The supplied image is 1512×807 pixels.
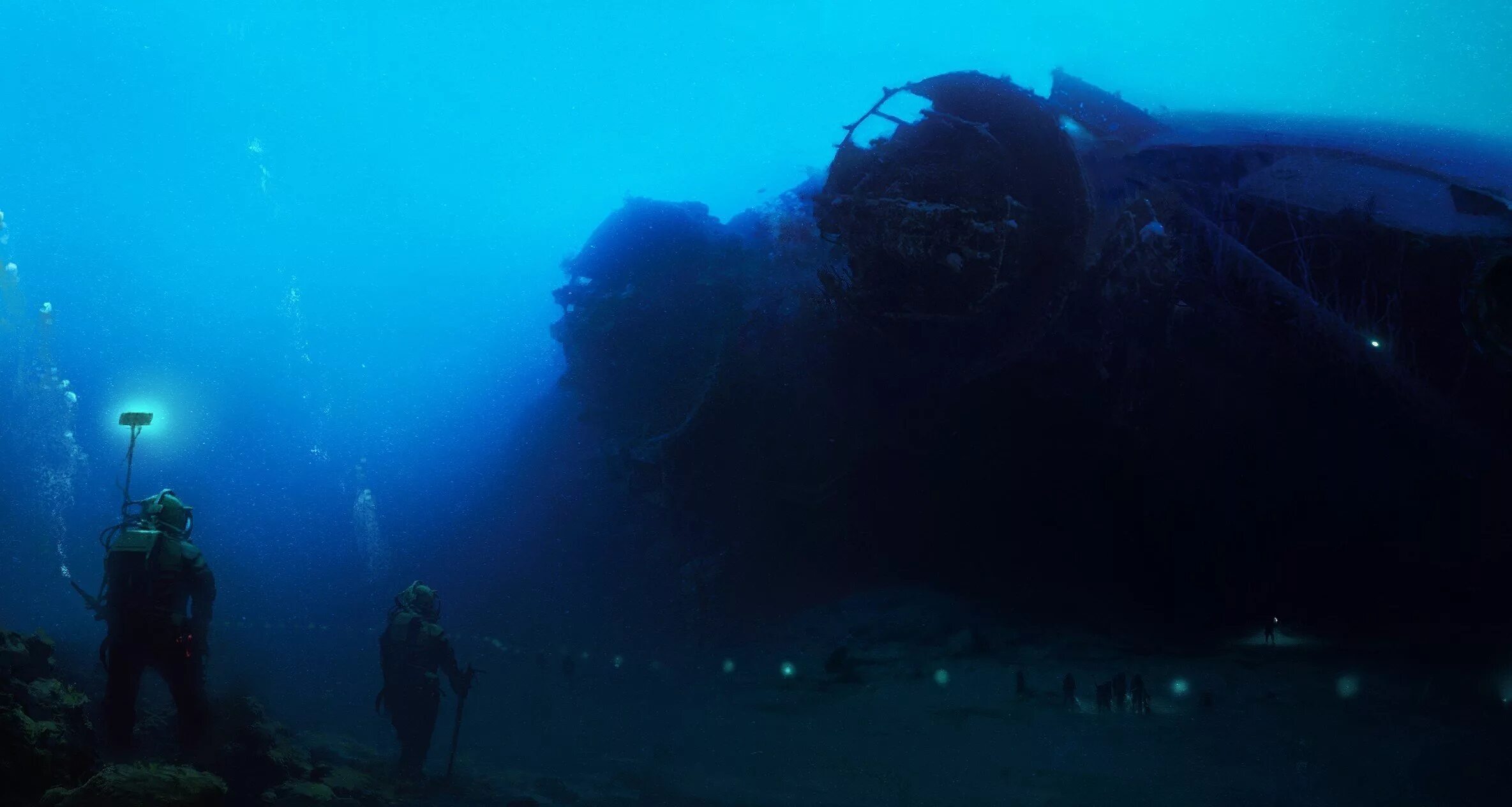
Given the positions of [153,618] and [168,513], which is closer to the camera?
[153,618]

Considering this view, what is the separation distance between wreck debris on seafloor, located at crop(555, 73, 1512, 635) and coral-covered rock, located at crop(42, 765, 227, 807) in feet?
22.1

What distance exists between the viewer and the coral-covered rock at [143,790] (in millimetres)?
5055

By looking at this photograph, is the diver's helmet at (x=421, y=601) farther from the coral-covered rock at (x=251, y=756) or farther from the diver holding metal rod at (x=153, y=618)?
the diver holding metal rod at (x=153, y=618)

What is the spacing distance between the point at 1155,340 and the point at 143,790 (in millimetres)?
9567

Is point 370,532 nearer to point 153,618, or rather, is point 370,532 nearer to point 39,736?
point 153,618

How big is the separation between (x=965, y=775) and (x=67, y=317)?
118036 mm

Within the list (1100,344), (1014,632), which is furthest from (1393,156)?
(1014,632)

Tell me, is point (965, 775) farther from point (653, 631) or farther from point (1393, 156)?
point (1393, 156)

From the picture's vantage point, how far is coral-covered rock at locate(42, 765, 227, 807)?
5.05 metres

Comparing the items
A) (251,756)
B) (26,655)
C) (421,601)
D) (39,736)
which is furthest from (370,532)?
(39,736)

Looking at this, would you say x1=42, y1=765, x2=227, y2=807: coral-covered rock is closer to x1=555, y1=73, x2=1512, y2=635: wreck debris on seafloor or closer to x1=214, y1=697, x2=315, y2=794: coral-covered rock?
x1=214, y1=697, x2=315, y2=794: coral-covered rock

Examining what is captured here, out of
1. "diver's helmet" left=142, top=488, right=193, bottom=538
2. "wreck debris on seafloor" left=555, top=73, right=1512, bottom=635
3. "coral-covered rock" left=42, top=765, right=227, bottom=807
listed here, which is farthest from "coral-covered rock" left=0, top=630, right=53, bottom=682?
"wreck debris on seafloor" left=555, top=73, right=1512, bottom=635

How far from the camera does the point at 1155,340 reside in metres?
6.29

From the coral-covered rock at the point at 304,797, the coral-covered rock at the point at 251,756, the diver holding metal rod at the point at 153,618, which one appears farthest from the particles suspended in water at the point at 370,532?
the coral-covered rock at the point at 304,797
